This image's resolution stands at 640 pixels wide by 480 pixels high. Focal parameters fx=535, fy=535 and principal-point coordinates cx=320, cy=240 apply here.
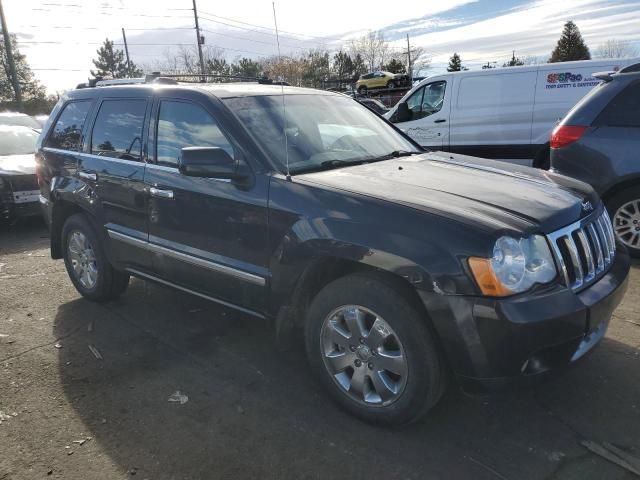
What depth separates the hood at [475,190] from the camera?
2590 millimetres

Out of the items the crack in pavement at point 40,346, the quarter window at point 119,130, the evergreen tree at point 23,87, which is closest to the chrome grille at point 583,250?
the quarter window at point 119,130

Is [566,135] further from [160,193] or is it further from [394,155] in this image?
[160,193]

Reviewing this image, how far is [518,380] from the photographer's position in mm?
2482

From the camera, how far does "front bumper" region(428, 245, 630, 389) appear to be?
7.78ft

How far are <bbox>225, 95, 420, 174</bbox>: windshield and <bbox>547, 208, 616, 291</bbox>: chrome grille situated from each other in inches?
54.6

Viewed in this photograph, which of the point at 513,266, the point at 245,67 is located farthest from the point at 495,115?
the point at 245,67

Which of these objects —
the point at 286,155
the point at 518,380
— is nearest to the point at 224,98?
the point at 286,155

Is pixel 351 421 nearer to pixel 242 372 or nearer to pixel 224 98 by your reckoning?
pixel 242 372

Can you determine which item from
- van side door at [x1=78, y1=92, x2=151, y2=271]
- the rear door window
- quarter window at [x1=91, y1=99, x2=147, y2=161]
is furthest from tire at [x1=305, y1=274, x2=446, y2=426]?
the rear door window

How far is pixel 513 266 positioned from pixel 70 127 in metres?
4.02

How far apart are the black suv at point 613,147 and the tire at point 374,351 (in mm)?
3712

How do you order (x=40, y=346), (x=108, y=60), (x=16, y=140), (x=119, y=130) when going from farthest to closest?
(x=108, y=60) < (x=16, y=140) < (x=119, y=130) < (x=40, y=346)

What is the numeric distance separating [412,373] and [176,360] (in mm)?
1827

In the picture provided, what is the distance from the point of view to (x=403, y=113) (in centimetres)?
970
